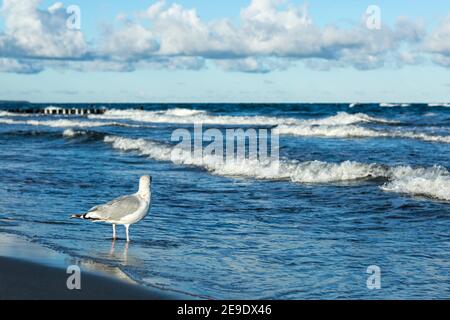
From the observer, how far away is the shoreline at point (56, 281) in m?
5.60

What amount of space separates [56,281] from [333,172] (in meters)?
9.25

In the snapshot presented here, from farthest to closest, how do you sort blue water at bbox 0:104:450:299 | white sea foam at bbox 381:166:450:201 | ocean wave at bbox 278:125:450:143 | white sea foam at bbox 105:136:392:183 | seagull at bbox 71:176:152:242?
ocean wave at bbox 278:125:450:143
white sea foam at bbox 105:136:392:183
white sea foam at bbox 381:166:450:201
seagull at bbox 71:176:152:242
blue water at bbox 0:104:450:299

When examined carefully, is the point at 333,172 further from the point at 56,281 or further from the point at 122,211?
the point at 56,281

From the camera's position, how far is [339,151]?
20625 millimetres

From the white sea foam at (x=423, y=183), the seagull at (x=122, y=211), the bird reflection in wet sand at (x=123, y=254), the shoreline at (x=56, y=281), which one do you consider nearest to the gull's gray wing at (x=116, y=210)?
the seagull at (x=122, y=211)

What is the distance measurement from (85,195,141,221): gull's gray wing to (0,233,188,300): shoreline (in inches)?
33.0

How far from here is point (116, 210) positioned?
7.96 metres

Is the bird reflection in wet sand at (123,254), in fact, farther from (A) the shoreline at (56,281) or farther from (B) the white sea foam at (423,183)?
(B) the white sea foam at (423,183)

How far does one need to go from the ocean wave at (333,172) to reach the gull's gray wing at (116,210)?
5.49m

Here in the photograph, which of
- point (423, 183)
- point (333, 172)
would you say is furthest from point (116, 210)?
point (333, 172)

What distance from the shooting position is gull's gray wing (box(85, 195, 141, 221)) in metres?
7.97

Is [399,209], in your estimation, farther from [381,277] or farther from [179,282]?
[179,282]

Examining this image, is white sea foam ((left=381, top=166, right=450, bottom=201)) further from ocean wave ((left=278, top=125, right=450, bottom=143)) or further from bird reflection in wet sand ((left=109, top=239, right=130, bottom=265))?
ocean wave ((left=278, top=125, right=450, bottom=143))

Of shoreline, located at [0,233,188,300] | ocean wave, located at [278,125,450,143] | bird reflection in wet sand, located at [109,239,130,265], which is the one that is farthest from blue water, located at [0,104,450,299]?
ocean wave, located at [278,125,450,143]
